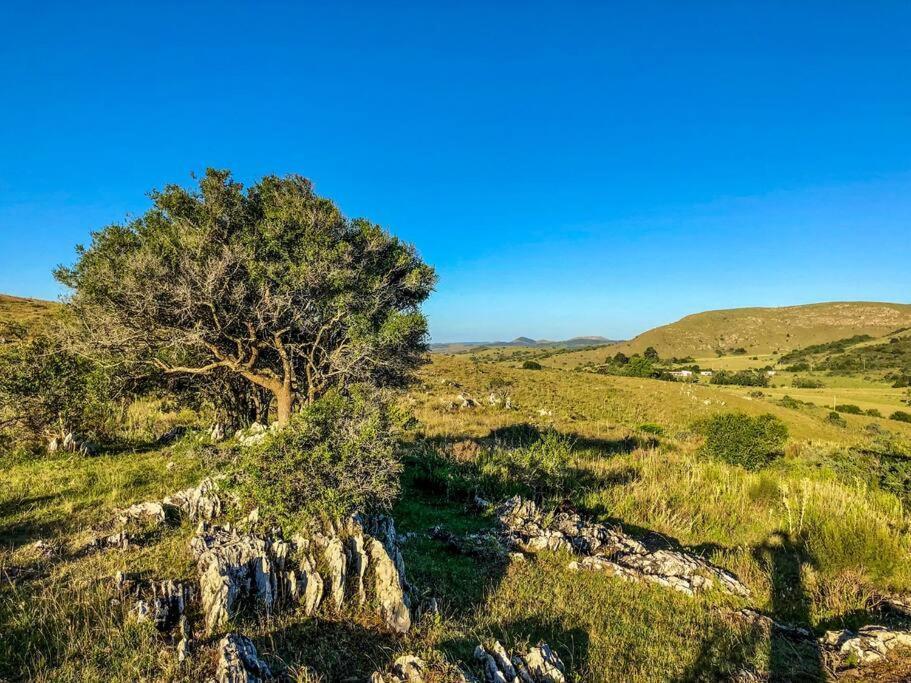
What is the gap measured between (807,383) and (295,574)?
77.8 metres

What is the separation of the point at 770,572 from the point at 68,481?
13.4m

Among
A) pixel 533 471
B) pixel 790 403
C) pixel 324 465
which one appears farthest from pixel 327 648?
pixel 790 403

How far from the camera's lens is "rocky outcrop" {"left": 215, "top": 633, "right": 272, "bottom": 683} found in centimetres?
340

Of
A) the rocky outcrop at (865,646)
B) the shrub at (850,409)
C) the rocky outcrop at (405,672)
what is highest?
the rocky outcrop at (405,672)

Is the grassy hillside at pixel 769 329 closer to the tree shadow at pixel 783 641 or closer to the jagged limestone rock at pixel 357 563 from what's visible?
the tree shadow at pixel 783 641

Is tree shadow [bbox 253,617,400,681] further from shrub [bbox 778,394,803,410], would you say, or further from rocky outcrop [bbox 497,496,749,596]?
shrub [bbox 778,394,803,410]

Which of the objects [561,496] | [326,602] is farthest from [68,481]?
[561,496]

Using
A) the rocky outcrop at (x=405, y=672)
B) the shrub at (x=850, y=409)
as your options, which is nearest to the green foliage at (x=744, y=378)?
the shrub at (x=850, y=409)

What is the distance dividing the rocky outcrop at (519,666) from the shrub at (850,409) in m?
54.4

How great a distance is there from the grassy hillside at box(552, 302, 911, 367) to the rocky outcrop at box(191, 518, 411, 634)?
319 feet

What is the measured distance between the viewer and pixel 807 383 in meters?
60.8

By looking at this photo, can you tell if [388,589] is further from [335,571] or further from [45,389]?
[45,389]

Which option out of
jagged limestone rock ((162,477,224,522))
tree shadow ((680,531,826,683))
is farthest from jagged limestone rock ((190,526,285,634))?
tree shadow ((680,531,826,683))

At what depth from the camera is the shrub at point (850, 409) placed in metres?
42.2
